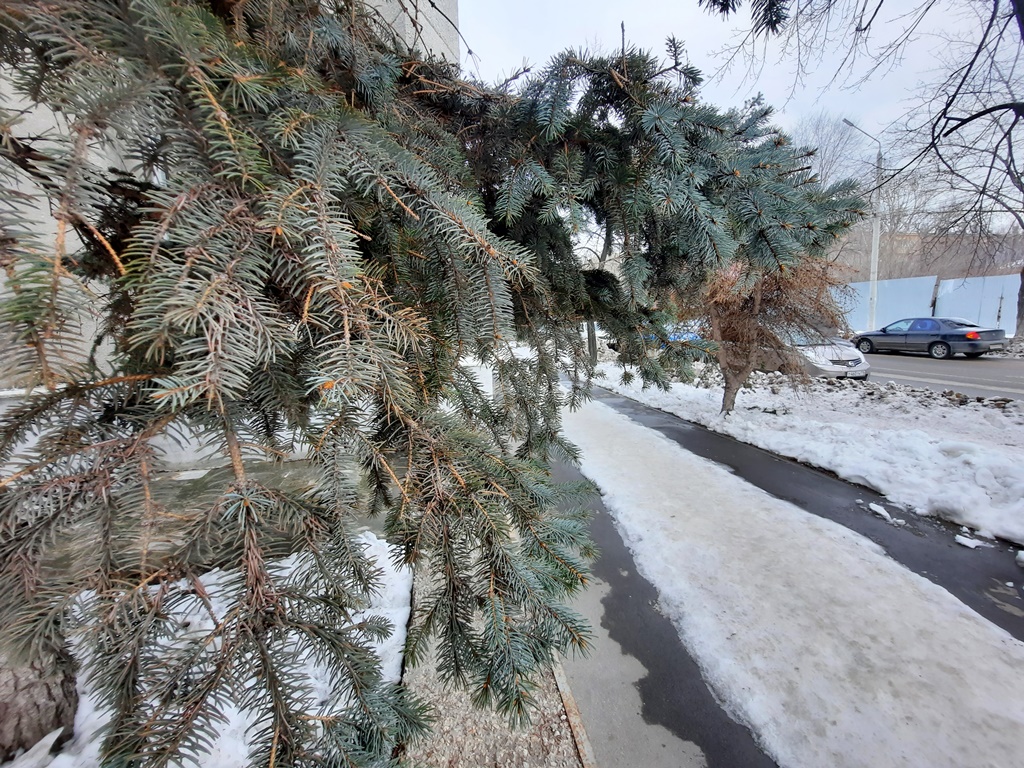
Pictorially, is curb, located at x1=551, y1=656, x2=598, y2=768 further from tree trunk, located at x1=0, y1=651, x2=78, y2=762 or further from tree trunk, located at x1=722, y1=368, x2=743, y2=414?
tree trunk, located at x1=722, y1=368, x2=743, y2=414

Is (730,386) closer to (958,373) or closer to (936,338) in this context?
(958,373)

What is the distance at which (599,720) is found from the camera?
2.06 meters

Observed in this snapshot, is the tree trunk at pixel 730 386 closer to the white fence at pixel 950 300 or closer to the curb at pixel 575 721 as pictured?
the curb at pixel 575 721

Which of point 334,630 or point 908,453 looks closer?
point 334,630

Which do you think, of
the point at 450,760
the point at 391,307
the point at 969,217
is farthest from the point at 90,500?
the point at 969,217

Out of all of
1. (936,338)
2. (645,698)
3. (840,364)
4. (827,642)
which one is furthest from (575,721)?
(936,338)

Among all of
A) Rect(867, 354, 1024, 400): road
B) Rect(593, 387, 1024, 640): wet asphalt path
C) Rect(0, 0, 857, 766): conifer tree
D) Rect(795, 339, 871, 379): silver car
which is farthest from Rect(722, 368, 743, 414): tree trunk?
Rect(0, 0, 857, 766): conifer tree

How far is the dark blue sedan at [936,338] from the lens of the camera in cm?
1180

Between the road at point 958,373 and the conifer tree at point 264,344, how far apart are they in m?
11.1

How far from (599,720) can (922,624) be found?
2232 mm

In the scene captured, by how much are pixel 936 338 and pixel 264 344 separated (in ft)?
59.4

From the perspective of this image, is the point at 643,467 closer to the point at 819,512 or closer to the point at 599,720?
the point at 819,512

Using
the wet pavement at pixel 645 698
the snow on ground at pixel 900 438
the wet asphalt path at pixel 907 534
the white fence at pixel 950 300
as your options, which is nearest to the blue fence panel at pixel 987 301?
the white fence at pixel 950 300

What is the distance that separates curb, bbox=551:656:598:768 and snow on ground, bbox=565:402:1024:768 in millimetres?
824
